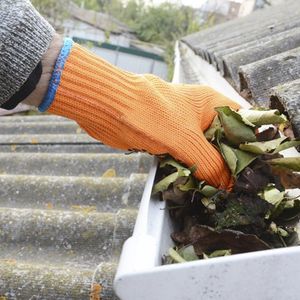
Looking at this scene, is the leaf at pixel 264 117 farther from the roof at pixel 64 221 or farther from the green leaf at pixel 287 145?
the roof at pixel 64 221

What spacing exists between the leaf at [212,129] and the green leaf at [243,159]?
5.1 inches

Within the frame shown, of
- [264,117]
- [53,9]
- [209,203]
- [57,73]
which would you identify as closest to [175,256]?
[209,203]

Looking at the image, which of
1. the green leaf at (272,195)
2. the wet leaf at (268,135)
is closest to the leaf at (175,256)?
the green leaf at (272,195)

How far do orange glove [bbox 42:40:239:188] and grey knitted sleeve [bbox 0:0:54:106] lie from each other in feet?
0.26

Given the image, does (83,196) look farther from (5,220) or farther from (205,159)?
(205,159)

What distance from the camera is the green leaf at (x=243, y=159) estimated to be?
90 centimetres

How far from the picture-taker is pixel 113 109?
105cm

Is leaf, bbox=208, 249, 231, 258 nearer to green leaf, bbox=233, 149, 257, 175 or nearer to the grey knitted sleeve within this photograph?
green leaf, bbox=233, 149, 257, 175

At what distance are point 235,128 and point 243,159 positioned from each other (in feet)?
0.25

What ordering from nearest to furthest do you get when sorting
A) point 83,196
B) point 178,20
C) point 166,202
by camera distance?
point 166,202 < point 83,196 < point 178,20

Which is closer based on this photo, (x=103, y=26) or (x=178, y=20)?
(x=103, y=26)

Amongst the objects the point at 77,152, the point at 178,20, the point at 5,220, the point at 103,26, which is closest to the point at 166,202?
the point at 5,220

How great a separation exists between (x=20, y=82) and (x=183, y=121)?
0.39 metres

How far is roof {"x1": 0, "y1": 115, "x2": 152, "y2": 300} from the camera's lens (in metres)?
1.19
